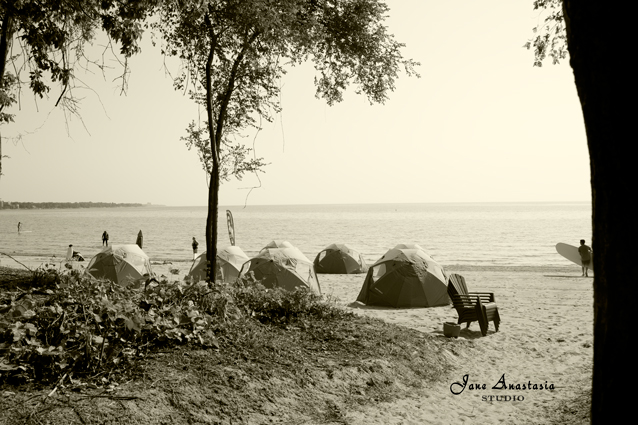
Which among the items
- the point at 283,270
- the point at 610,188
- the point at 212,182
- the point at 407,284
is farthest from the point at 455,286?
the point at 610,188

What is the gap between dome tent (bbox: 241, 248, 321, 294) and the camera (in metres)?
14.5

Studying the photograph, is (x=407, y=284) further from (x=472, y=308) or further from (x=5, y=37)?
(x=5, y=37)

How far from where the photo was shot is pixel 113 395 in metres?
4.77

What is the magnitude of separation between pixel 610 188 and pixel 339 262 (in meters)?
22.5

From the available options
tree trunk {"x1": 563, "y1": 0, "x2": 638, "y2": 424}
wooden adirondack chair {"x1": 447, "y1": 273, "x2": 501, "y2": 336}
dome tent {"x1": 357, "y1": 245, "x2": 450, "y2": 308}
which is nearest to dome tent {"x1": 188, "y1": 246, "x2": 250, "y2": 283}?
dome tent {"x1": 357, "y1": 245, "x2": 450, "y2": 308}

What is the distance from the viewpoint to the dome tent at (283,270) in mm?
14531

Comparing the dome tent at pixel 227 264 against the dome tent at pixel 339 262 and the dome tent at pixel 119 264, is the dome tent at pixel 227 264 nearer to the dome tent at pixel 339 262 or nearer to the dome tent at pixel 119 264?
the dome tent at pixel 119 264

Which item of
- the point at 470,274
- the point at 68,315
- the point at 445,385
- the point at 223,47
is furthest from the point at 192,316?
the point at 470,274

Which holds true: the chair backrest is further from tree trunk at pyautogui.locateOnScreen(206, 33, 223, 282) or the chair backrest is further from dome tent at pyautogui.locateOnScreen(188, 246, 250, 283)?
dome tent at pyautogui.locateOnScreen(188, 246, 250, 283)

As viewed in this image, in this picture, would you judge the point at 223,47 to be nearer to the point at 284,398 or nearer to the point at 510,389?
→ the point at 284,398

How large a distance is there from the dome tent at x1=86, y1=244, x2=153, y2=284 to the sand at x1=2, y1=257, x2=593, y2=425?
7.46 metres

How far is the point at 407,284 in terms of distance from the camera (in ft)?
46.2

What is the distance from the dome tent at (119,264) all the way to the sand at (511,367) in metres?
7.46

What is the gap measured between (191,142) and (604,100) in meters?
13.0
